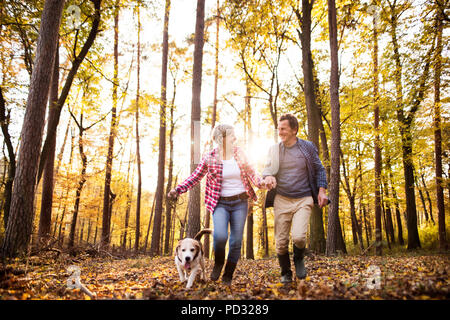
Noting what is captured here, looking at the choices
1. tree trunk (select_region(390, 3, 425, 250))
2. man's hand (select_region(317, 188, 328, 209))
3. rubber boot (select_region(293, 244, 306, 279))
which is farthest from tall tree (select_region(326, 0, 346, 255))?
tree trunk (select_region(390, 3, 425, 250))

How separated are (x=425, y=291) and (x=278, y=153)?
7.63ft

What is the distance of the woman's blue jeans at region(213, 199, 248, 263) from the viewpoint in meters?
3.53

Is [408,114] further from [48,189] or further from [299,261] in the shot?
[48,189]

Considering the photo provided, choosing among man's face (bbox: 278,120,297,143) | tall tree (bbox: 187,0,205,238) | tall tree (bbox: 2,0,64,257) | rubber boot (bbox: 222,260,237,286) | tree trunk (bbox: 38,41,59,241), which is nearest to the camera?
rubber boot (bbox: 222,260,237,286)

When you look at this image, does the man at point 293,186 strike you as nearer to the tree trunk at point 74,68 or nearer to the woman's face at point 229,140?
the woman's face at point 229,140

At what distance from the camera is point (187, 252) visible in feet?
11.8

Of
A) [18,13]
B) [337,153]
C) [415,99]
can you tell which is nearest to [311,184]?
[337,153]

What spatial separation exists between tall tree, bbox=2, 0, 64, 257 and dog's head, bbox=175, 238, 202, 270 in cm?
393

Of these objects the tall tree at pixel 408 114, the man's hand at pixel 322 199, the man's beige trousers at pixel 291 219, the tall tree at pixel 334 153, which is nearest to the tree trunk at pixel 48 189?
the man's beige trousers at pixel 291 219

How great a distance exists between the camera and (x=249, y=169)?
3.78m

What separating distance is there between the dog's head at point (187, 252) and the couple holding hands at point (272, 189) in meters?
Result: 0.34

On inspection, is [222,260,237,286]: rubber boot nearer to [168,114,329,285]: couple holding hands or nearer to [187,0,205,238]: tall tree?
[168,114,329,285]: couple holding hands

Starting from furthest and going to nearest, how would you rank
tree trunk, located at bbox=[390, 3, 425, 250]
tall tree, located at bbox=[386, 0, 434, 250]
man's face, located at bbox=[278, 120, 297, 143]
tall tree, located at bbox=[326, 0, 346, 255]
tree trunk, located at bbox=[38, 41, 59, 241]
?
tree trunk, located at bbox=[390, 3, 425, 250] < tall tree, located at bbox=[386, 0, 434, 250] < tree trunk, located at bbox=[38, 41, 59, 241] < tall tree, located at bbox=[326, 0, 346, 255] < man's face, located at bbox=[278, 120, 297, 143]

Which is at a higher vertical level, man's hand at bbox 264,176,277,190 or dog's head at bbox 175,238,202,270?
man's hand at bbox 264,176,277,190
